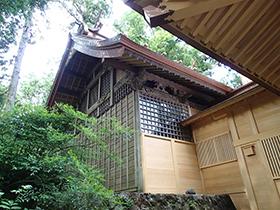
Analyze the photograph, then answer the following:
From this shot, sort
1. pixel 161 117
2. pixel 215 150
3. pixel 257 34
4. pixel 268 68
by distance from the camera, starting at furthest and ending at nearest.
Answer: pixel 161 117 → pixel 215 150 → pixel 268 68 → pixel 257 34

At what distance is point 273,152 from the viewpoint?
5.07 meters

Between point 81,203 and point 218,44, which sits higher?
point 218,44

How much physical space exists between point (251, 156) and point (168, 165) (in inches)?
73.1

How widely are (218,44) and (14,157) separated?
3271 millimetres

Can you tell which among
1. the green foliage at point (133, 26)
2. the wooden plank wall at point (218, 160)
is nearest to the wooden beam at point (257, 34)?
the wooden plank wall at point (218, 160)

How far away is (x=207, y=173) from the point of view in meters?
6.23

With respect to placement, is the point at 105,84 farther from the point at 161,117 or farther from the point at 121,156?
the point at 121,156

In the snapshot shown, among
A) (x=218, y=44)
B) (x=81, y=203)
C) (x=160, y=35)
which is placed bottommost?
(x=81, y=203)

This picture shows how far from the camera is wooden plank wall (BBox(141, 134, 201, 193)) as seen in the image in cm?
546

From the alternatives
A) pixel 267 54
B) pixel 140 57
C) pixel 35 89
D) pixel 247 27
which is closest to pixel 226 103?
pixel 140 57

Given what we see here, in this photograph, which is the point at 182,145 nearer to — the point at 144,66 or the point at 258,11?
the point at 144,66

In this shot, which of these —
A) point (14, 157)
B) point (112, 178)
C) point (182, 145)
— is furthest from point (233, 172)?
point (14, 157)

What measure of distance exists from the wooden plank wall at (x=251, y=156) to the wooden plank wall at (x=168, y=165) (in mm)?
385

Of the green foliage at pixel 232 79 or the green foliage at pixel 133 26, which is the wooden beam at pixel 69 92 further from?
the green foliage at pixel 232 79
